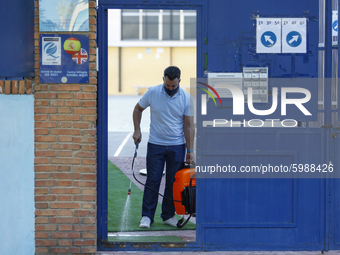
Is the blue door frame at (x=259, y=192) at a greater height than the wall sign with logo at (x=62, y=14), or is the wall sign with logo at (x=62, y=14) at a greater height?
the wall sign with logo at (x=62, y=14)

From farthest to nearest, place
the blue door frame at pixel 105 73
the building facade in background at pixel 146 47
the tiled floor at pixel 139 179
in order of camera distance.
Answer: the building facade in background at pixel 146 47 → the tiled floor at pixel 139 179 → the blue door frame at pixel 105 73

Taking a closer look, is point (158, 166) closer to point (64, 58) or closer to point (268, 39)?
point (64, 58)

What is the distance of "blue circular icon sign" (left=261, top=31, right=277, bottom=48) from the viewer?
4492mm

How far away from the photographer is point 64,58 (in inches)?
168

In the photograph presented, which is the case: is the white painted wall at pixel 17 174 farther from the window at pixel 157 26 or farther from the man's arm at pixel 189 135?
the window at pixel 157 26

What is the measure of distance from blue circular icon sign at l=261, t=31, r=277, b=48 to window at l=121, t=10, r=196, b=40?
3699 centimetres

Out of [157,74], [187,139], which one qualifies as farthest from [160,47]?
[187,139]

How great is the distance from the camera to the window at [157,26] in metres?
40.8

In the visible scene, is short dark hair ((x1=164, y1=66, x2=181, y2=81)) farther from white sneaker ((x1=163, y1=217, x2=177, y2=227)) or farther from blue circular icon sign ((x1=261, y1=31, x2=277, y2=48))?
white sneaker ((x1=163, y1=217, x2=177, y2=227))

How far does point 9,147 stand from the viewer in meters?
4.32

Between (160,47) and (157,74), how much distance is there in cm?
259

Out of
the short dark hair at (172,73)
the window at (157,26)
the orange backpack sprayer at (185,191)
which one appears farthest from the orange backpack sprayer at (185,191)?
the window at (157,26)

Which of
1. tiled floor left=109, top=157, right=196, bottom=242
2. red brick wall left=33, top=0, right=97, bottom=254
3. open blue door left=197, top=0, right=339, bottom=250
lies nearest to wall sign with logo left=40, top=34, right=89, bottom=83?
red brick wall left=33, top=0, right=97, bottom=254

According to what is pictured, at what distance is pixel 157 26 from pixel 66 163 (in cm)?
3797
